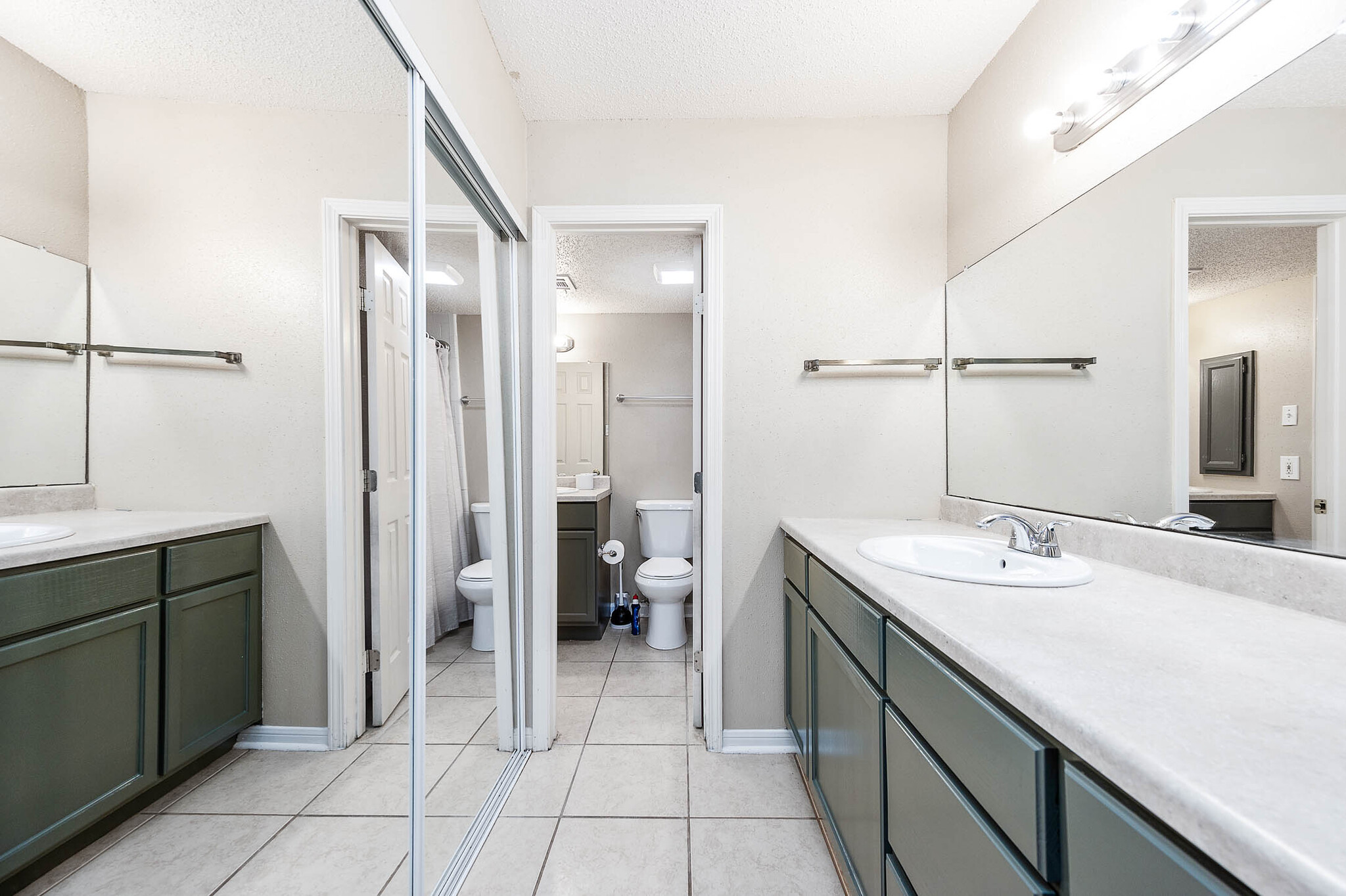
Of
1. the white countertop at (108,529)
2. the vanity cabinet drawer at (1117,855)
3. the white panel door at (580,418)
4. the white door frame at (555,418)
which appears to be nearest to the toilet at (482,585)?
the white door frame at (555,418)

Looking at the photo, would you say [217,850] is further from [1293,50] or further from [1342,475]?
[1293,50]

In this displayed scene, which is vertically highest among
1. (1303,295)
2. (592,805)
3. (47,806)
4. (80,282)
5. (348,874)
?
(1303,295)

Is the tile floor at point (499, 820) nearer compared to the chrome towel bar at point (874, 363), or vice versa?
the tile floor at point (499, 820)

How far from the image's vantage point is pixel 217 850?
641 mm

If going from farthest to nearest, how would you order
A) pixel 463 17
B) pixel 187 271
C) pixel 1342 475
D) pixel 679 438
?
pixel 679 438
pixel 463 17
pixel 1342 475
pixel 187 271

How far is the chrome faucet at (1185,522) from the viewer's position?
3.63 ft

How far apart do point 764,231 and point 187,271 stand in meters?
1.85

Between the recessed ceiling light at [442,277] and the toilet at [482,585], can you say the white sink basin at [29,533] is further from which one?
the toilet at [482,585]

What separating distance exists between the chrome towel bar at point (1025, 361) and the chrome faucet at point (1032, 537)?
0.41 metres

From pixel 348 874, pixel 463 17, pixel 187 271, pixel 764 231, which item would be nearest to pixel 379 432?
pixel 187 271

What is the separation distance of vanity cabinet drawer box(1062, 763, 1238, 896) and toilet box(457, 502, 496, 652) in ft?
4.34

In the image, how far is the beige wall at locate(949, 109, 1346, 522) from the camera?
1023 mm

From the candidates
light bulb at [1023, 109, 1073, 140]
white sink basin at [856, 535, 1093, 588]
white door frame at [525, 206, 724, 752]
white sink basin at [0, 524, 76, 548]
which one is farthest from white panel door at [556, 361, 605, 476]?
white sink basin at [0, 524, 76, 548]

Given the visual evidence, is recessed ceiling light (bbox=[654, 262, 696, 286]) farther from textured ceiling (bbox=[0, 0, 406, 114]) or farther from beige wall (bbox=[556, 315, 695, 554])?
textured ceiling (bbox=[0, 0, 406, 114])
